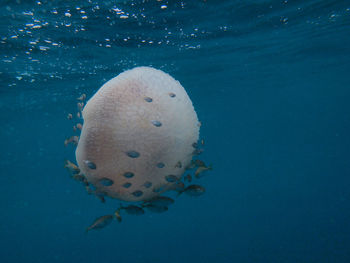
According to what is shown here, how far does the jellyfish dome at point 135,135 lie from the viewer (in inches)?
110

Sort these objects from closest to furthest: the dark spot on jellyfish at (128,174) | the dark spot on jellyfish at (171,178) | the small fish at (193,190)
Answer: the dark spot on jellyfish at (128,174) → the dark spot on jellyfish at (171,178) → the small fish at (193,190)

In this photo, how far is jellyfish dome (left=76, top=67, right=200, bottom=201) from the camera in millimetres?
2798

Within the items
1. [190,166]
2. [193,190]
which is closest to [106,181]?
[190,166]

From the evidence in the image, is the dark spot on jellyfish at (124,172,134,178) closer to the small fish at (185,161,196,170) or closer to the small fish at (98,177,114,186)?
the small fish at (98,177,114,186)

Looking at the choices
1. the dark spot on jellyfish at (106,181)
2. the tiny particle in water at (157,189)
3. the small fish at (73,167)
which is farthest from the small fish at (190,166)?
the small fish at (73,167)

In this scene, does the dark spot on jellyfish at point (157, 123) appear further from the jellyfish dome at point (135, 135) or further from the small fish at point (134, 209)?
the small fish at point (134, 209)

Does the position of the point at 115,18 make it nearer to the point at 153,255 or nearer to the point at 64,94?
the point at 64,94

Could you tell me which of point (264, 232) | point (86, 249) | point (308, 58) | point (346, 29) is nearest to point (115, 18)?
point (346, 29)

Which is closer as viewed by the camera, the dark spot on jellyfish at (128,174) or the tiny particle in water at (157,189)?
the dark spot on jellyfish at (128,174)

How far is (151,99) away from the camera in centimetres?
297

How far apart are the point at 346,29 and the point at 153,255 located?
1001 inches

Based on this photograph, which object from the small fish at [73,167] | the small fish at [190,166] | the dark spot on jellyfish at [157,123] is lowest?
the small fish at [73,167]

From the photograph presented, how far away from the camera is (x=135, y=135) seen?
2.82 m

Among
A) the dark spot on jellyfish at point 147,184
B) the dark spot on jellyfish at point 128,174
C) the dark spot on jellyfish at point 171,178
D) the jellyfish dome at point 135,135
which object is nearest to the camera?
the jellyfish dome at point 135,135
